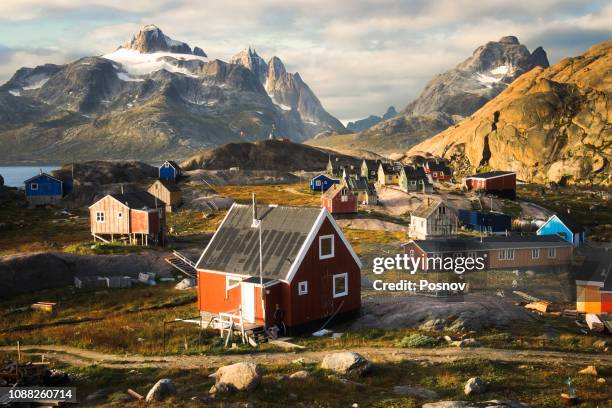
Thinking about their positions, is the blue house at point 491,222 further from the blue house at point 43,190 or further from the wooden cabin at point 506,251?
the blue house at point 43,190

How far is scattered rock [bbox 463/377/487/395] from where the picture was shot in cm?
2092

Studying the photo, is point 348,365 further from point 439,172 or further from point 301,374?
point 439,172

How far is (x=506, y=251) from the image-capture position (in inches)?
2473

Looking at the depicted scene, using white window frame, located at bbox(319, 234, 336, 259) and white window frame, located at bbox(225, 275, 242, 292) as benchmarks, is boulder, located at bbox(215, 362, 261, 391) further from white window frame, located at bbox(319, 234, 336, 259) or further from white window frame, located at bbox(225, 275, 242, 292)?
white window frame, located at bbox(319, 234, 336, 259)

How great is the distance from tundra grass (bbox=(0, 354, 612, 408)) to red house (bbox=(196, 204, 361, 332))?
20.5 feet

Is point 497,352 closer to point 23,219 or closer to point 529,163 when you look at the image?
point 23,219

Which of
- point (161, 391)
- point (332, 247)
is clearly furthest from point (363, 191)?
point (161, 391)

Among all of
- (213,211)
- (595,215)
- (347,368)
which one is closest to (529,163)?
(595,215)

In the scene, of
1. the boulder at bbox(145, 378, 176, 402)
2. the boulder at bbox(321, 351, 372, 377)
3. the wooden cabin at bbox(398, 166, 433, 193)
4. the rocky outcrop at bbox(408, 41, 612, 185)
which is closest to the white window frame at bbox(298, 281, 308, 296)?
the boulder at bbox(321, 351, 372, 377)

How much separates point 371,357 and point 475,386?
6.55 meters

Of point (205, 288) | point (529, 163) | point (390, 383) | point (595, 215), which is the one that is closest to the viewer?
point (390, 383)

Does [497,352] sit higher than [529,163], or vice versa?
[529,163]

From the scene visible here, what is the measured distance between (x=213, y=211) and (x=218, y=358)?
7419 centimetres

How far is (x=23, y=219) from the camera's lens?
91938 millimetres
